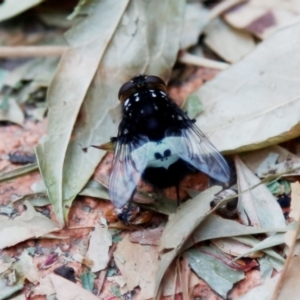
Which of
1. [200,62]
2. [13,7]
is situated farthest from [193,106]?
[13,7]

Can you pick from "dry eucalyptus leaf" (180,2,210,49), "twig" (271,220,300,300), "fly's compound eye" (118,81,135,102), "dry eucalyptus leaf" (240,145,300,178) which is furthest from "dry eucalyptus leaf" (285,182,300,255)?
"dry eucalyptus leaf" (180,2,210,49)

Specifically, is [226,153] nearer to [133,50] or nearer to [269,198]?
[269,198]

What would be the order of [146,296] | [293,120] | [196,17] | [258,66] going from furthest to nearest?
[196,17] < [258,66] < [293,120] < [146,296]

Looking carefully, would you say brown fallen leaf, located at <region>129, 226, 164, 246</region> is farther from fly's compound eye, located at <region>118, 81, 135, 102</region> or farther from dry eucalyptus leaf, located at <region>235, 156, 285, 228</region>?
fly's compound eye, located at <region>118, 81, 135, 102</region>

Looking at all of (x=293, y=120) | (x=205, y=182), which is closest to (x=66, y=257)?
(x=205, y=182)

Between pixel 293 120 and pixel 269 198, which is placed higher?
pixel 293 120

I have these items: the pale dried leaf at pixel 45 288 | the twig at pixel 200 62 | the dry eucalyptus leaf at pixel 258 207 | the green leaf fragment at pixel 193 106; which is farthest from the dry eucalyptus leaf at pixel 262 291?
the twig at pixel 200 62
